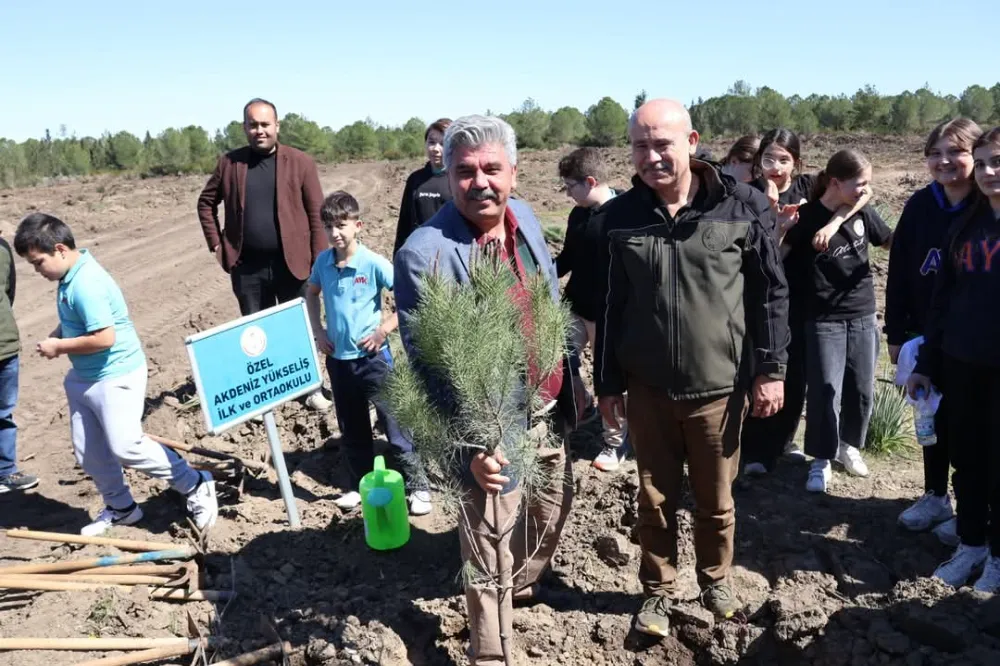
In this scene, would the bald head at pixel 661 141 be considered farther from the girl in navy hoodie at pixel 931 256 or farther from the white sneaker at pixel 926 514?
the white sneaker at pixel 926 514

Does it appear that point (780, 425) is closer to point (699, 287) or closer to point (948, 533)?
point (948, 533)

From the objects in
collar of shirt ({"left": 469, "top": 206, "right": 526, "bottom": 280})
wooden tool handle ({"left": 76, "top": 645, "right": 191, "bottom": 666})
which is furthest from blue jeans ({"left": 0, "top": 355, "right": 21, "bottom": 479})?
collar of shirt ({"left": 469, "top": 206, "right": 526, "bottom": 280})

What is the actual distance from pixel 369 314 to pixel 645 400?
6.44 ft

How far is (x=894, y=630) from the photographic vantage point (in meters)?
3.02

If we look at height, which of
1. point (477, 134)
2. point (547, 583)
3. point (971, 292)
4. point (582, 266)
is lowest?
point (547, 583)

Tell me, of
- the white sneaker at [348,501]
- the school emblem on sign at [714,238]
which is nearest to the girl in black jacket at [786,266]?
the school emblem on sign at [714,238]

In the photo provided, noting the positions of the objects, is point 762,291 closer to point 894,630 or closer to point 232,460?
point 894,630

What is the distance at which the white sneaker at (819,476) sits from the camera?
185 inches

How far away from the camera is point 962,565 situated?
12.1 feet

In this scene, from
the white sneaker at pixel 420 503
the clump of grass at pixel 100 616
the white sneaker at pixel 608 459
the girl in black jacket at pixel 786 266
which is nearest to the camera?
the clump of grass at pixel 100 616

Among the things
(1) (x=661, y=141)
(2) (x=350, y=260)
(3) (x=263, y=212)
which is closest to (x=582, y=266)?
(1) (x=661, y=141)

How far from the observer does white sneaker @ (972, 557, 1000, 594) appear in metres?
3.45

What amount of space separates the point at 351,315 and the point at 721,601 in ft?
8.14

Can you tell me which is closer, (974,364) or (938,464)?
(974,364)
